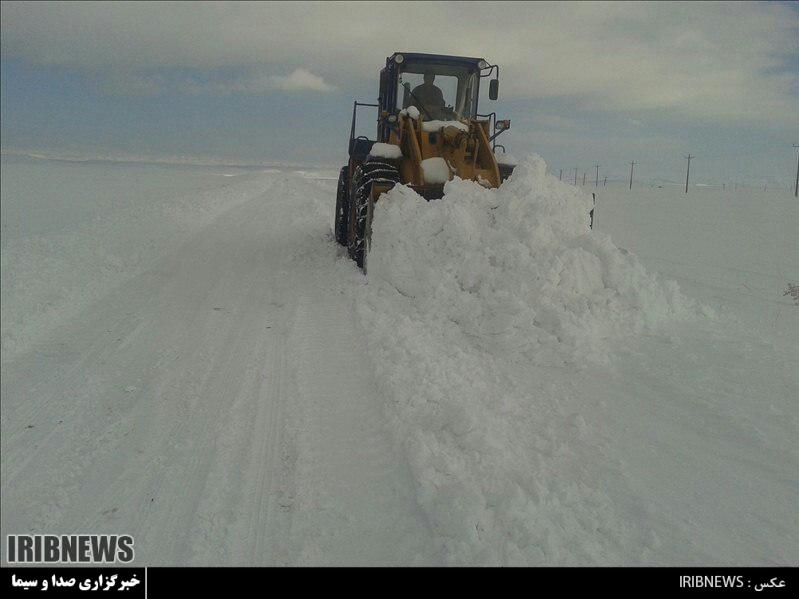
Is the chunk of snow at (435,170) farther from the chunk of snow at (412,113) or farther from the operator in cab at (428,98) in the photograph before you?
the operator in cab at (428,98)

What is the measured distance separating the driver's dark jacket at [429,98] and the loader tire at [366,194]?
153 cm

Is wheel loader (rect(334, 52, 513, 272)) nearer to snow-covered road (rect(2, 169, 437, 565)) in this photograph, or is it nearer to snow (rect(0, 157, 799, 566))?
snow (rect(0, 157, 799, 566))

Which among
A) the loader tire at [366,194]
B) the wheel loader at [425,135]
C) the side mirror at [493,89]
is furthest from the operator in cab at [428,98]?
the loader tire at [366,194]

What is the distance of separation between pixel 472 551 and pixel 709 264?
10589 mm

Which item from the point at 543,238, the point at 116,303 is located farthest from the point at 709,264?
the point at 116,303

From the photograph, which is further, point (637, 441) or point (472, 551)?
point (637, 441)

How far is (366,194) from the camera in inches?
313

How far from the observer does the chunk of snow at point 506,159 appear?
8759 mm
